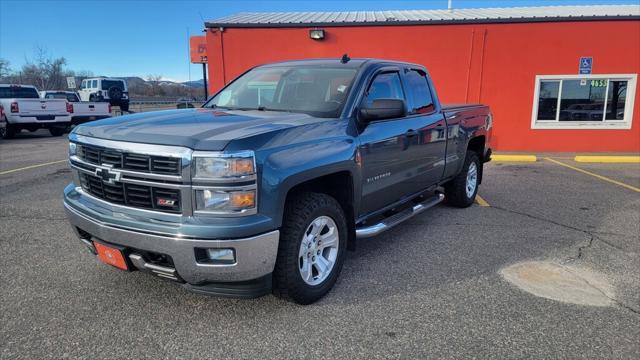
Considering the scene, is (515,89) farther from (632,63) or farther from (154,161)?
(154,161)

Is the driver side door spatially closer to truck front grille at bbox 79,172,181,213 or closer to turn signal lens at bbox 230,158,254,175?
turn signal lens at bbox 230,158,254,175

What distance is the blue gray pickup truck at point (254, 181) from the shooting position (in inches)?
108

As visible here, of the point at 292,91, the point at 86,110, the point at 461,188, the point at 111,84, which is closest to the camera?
the point at 292,91

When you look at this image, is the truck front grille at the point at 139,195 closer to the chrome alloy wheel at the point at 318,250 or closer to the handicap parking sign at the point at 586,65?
the chrome alloy wheel at the point at 318,250

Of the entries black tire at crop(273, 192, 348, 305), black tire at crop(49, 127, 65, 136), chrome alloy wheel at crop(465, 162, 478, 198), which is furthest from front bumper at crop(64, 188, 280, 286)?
black tire at crop(49, 127, 65, 136)

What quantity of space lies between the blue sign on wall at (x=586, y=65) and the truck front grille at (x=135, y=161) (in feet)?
40.9

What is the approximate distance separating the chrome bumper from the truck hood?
0.58 meters

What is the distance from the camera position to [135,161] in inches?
113

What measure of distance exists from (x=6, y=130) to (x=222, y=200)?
645 inches

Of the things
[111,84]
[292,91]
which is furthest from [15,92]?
[292,91]

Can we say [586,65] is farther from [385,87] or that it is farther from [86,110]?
[86,110]

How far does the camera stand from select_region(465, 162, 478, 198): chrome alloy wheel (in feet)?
20.9

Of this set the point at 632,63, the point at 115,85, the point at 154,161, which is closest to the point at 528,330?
the point at 154,161

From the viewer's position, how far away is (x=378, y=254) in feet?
14.8
